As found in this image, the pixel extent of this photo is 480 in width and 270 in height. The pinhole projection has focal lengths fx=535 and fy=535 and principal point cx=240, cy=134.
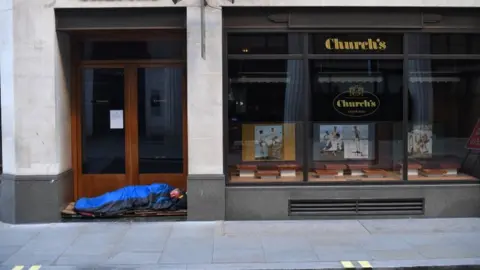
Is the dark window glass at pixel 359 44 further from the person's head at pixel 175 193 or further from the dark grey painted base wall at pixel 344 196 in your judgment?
A: the person's head at pixel 175 193

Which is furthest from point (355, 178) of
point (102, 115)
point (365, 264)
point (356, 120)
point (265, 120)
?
point (102, 115)

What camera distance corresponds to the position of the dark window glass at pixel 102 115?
970 cm

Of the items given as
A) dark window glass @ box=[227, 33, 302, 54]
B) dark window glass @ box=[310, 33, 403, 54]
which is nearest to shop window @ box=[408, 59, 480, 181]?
dark window glass @ box=[310, 33, 403, 54]

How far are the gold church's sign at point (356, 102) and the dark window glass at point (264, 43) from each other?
1.13 m

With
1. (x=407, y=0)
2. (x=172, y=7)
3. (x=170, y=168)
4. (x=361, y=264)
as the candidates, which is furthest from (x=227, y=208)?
(x=407, y=0)

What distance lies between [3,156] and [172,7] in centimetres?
369

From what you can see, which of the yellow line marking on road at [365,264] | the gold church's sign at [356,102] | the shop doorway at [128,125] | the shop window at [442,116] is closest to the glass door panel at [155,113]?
the shop doorway at [128,125]

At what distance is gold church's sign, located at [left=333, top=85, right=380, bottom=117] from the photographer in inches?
360

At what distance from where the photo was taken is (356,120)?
921 cm

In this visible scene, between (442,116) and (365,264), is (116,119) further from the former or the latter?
(442,116)

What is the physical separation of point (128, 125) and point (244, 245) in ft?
11.7

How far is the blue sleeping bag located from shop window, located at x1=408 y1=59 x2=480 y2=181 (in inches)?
166

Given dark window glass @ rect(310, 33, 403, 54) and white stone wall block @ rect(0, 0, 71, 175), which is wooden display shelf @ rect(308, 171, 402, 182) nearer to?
dark window glass @ rect(310, 33, 403, 54)

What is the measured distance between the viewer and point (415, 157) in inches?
364
